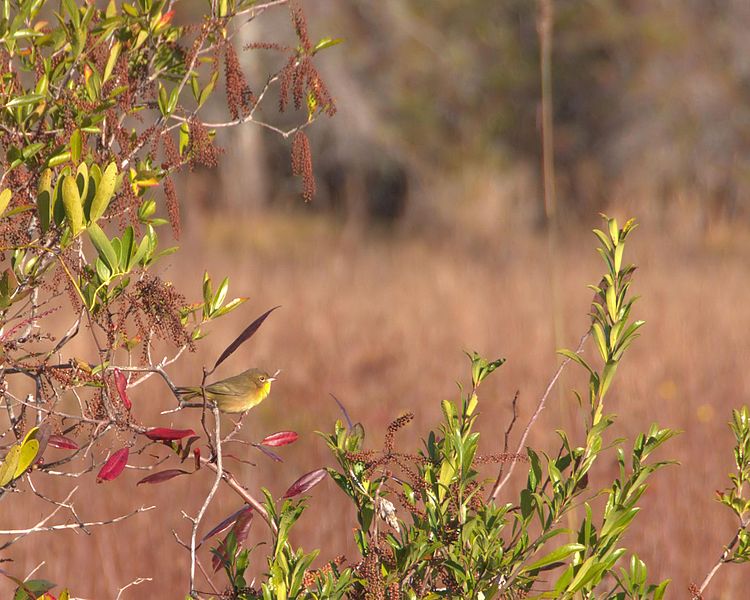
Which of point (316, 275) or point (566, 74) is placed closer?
point (316, 275)

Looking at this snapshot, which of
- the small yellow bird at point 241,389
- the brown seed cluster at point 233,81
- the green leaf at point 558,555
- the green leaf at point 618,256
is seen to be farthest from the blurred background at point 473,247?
the green leaf at point 558,555

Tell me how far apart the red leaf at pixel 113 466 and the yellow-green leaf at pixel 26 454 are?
0.33 ft

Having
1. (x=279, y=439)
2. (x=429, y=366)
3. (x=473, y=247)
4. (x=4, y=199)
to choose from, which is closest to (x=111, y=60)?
(x=4, y=199)

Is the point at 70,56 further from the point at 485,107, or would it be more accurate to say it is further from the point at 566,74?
the point at 485,107

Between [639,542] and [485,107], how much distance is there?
1385cm

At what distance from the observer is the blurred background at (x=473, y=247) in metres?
4.15

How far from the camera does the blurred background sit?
4.15 meters

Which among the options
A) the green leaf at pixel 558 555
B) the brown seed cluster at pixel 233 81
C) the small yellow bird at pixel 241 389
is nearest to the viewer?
the green leaf at pixel 558 555

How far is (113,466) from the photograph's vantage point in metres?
1.50

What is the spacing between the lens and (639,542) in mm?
3719

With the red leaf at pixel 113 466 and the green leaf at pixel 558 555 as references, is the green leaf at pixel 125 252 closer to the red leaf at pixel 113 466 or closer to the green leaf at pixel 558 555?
the red leaf at pixel 113 466

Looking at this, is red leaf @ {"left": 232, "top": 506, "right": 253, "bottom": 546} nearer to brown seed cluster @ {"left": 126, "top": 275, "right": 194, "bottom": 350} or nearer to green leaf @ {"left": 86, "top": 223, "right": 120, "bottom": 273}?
brown seed cluster @ {"left": 126, "top": 275, "right": 194, "bottom": 350}

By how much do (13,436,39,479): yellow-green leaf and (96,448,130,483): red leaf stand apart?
0.10 metres

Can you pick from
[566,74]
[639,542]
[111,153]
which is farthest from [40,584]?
[566,74]
